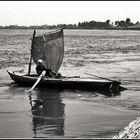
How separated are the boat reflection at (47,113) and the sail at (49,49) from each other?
311 cm

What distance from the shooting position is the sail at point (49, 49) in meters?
24.8

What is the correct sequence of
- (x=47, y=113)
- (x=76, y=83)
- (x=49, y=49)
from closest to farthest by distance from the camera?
(x=47, y=113) → (x=76, y=83) → (x=49, y=49)

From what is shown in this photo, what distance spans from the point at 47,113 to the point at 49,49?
9392 millimetres

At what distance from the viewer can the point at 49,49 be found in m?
25.0

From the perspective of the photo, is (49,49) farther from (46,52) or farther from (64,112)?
(64,112)

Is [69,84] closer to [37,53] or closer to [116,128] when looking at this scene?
Answer: [37,53]

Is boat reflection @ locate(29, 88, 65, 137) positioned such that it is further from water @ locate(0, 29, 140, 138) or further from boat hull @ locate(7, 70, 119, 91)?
boat hull @ locate(7, 70, 119, 91)

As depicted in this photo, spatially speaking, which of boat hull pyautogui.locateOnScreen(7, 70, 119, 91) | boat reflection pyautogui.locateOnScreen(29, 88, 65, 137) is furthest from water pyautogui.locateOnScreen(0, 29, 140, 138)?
boat hull pyautogui.locateOnScreen(7, 70, 119, 91)

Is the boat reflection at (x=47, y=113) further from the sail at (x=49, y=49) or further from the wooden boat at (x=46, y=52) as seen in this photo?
the sail at (x=49, y=49)

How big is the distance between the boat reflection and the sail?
10.2 feet

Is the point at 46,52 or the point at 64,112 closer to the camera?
the point at 64,112

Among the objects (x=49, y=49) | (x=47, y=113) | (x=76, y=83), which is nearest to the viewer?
(x=47, y=113)

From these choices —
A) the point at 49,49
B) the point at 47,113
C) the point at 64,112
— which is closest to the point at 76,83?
the point at 49,49

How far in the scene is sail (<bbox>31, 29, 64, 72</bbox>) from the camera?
24828 mm
